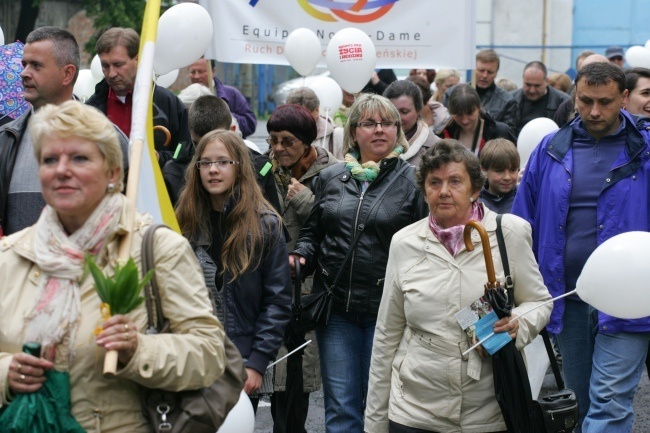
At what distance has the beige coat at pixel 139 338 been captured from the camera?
A: 3438mm

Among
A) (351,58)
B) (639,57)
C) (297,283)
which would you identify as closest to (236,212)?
(297,283)

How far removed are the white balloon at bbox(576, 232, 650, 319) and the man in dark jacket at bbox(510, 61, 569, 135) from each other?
7.01 meters

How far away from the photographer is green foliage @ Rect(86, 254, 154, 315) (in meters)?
3.30

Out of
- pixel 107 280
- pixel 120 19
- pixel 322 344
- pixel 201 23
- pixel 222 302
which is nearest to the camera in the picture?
pixel 107 280

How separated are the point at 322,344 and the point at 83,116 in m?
3.19

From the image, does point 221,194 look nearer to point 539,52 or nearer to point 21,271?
point 21,271

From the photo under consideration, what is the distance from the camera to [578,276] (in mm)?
6180

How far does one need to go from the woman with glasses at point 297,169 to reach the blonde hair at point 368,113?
31 cm

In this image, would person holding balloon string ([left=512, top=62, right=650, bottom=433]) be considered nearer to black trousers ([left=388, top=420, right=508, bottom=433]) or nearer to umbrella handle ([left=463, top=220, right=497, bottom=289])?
umbrella handle ([left=463, top=220, right=497, bottom=289])

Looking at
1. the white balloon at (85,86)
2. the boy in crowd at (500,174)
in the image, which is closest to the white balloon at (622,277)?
the boy in crowd at (500,174)

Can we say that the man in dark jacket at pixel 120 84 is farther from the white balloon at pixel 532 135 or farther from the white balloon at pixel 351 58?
the white balloon at pixel 532 135

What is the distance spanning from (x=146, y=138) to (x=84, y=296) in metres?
1.14

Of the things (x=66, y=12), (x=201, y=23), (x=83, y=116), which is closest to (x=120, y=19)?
(x=66, y=12)

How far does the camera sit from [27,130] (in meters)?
5.66
